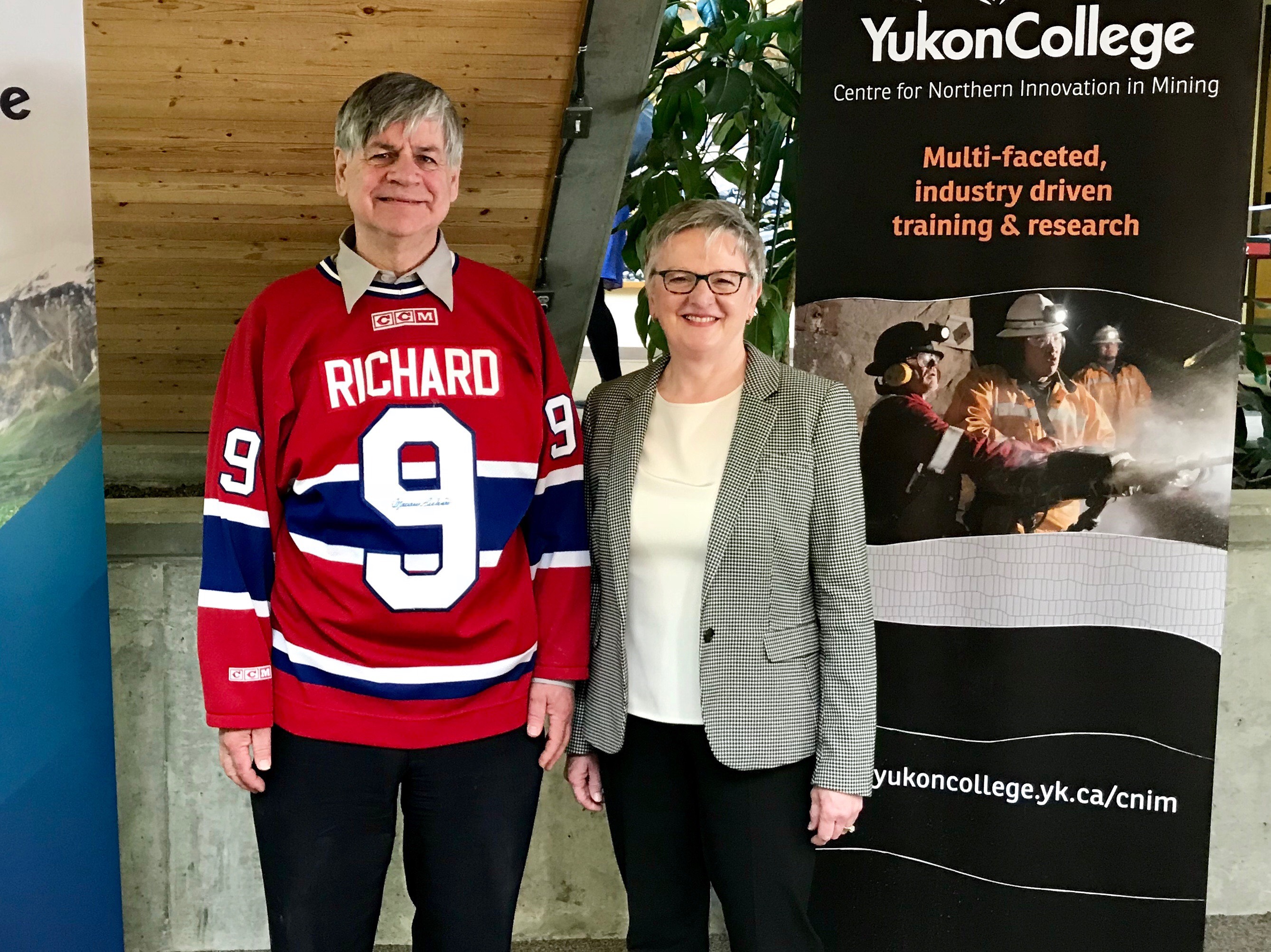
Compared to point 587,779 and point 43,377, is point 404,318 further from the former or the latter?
point 587,779

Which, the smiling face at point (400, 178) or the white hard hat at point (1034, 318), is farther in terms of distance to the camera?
the white hard hat at point (1034, 318)

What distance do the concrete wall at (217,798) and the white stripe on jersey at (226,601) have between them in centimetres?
94

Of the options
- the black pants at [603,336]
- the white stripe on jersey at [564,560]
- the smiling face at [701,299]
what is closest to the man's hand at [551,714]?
the white stripe on jersey at [564,560]

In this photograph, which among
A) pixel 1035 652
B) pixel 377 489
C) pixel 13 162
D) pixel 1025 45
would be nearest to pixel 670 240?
pixel 377 489

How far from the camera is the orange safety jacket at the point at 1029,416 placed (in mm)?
2195

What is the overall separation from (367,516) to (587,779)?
22.7 inches

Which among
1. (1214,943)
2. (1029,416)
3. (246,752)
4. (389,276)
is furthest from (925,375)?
(1214,943)

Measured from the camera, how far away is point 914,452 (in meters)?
2.26

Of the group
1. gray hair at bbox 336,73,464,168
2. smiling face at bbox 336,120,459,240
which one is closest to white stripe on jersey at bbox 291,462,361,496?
smiling face at bbox 336,120,459,240

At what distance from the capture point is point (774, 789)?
67.9 inches

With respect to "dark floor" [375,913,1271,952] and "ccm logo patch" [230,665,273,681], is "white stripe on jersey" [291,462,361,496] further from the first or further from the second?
"dark floor" [375,913,1271,952]

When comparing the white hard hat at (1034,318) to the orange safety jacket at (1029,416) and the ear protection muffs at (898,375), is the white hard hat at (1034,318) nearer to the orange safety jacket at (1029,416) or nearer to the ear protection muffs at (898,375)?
the orange safety jacket at (1029,416)

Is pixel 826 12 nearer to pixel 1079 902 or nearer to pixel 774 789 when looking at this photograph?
pixel 774 789

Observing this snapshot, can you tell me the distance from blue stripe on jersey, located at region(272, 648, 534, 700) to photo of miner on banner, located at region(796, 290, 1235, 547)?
0.97 m
